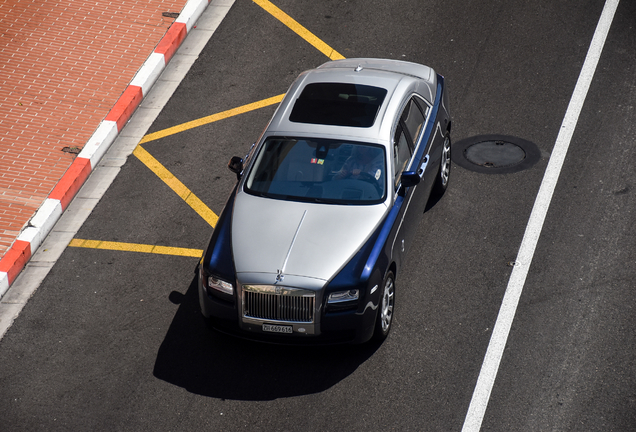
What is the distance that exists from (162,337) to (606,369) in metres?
4.46

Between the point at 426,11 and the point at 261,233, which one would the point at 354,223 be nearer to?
the point at 261,233

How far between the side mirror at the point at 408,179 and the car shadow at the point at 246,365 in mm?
1676

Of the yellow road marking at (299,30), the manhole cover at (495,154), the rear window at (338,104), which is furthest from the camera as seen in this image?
the yellow road marking at (299,30)

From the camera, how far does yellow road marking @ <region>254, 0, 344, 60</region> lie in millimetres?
12117

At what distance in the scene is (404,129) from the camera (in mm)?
8258

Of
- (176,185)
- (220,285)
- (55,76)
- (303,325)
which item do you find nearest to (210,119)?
(176,185)

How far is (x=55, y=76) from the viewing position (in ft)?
37.8

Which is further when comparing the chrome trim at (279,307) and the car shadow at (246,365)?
the car shadow at (246,365)

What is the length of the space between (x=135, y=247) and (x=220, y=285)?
2.27m

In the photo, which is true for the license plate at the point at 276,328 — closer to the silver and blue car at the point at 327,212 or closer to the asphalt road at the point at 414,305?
the silver and blue car at the point at 327,212

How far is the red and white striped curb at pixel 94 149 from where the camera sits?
8.89m

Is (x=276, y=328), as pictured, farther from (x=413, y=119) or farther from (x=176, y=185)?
(x=176, y=185)

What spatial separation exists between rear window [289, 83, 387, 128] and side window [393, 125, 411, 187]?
0.33m

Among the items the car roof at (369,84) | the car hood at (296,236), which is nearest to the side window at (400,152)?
the car roof at (369,84)
